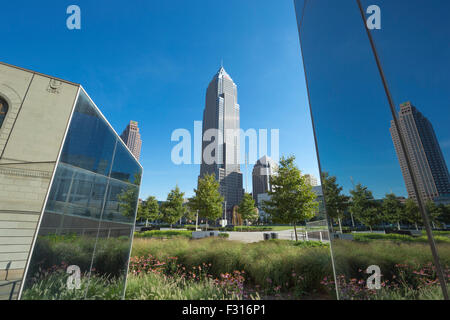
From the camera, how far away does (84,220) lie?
268cm

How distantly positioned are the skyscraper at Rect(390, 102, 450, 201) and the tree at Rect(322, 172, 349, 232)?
185 cm

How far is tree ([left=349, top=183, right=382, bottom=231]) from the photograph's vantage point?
7.51 feet

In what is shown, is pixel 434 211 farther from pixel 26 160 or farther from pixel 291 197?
pixel 291 197

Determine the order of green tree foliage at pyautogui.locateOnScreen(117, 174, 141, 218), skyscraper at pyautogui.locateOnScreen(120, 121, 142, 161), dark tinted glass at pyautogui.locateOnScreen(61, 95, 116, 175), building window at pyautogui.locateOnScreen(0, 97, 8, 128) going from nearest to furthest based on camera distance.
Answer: dark tinted glass at pyautogui.locateOnScreen(61, 95, 116, 175)
green tree foliage at pyautogui.locateOnScreen(117, 174, 141, 218)
building window at pyautogui.locateOnScreen(0, 97, 8, 128)
skyscraper at pyautogui.locateOnScreen(120, 121, 142, 161)

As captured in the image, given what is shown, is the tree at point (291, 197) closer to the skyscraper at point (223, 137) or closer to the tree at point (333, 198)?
the tree at point (333, 198)

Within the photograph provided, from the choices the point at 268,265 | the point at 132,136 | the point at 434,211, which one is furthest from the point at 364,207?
the point at 132,136

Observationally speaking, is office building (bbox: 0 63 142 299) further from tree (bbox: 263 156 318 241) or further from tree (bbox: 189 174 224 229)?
tree (bbox: 189 174 224 229)

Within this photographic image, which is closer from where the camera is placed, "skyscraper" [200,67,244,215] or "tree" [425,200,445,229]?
"tree" [425,200,445,229]

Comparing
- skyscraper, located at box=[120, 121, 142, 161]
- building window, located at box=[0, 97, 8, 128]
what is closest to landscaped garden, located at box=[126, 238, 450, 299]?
building window, located at box=[0, 97, 8, 128]

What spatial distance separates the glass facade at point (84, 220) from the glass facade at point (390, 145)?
364 cm

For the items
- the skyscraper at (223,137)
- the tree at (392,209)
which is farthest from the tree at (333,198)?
the skyscraper at (223,137)

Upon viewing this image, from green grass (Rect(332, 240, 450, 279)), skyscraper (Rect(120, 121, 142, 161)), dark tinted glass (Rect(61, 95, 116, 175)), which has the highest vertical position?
skyscraper (Rect(120, 121, 142, 161))

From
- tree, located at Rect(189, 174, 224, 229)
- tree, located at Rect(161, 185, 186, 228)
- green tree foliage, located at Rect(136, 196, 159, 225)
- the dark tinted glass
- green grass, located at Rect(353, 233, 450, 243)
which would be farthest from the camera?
green tree foliage, located at Rect(136, 196, 159, 225)
